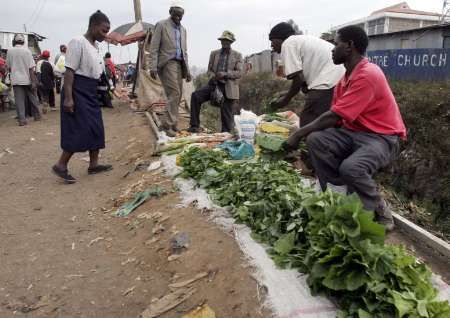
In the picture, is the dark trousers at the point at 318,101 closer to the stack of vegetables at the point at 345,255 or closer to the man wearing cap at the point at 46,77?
the stack of vegetables at the point at 345,255

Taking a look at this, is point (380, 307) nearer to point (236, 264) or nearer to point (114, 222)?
point (236, 264)

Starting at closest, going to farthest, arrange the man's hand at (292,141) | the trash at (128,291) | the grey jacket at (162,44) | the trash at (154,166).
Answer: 1. the trash at (128,291)
2. the man's hand at (292,141)
3. the trash at (154,166)
4. the grey jacket at (162,44)

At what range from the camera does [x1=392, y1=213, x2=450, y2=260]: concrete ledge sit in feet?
10.4

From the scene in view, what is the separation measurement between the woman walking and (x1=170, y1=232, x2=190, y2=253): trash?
2.42 meters

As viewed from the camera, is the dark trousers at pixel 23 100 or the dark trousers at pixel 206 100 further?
the dark trousers at pixel 23 100

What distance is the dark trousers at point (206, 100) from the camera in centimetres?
743

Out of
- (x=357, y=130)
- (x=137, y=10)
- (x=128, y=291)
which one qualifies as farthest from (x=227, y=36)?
(x=137, y=10)

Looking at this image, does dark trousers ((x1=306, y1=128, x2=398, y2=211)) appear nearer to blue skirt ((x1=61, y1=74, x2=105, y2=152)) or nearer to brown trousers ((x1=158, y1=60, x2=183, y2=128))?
blue skirt ((x1=61, y1=74, x2=105, y2=152))

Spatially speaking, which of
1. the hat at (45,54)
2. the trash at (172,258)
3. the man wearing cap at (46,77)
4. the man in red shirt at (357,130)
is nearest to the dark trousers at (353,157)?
the man in red shirt at (357,130)

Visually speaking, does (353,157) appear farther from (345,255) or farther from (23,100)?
(23,100)

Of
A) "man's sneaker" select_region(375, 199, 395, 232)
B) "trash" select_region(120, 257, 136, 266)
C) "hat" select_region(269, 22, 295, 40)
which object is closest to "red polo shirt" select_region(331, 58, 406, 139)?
"man's sneaker" select_region(375, 199, 395, 232)

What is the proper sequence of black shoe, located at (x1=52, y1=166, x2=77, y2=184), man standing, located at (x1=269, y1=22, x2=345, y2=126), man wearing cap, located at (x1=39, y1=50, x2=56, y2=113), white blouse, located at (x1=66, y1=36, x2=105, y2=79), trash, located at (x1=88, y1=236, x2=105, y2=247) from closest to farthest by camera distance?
trash, located at (x1=88, y1=236, x2=105, y2=247)
man standing, located at (x1=269, y1=22, x2=345, y2=126)
white blouse, located at (x1=66, y1=36, x2=105, y2=79)
black shoe, located at (x1=52, y1=166, x2=77, y2=184)
man wearing cap, located at (x1=39, y1=50, x2=56, y2=113)

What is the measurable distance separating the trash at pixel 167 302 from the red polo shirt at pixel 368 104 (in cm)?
170

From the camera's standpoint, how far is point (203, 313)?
2523mm
